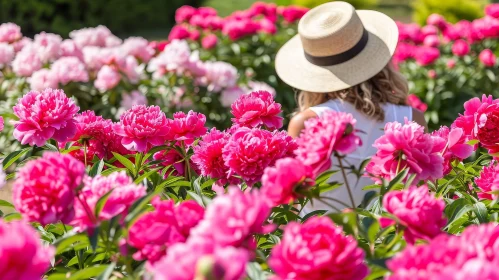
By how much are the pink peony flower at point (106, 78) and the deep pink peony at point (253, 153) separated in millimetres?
3330

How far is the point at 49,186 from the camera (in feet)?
4.25

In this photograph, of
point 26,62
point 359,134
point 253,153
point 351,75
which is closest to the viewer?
point 253,153

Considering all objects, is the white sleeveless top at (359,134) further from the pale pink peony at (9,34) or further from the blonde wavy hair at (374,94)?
the pale pink peony at (9,34)

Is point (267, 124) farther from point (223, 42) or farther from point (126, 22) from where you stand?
point (126, 22)

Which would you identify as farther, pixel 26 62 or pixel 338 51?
pixel 26 62

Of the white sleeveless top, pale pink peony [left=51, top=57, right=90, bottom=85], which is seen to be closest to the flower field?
the white sleeveless top

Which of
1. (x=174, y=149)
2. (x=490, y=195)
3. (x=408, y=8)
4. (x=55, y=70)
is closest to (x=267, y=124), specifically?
(x=174, y=149)

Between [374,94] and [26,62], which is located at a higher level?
[374,94]

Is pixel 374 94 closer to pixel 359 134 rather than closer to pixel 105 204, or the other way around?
pixel 359 134

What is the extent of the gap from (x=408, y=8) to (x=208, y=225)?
1885cm

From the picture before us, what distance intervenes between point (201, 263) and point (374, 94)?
Result: 8.10 ft

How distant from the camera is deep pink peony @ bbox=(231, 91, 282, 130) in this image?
2195 millimetres

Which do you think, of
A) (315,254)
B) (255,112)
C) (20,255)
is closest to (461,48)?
(255,112)

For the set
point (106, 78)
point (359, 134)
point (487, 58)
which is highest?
point (359, 134)
